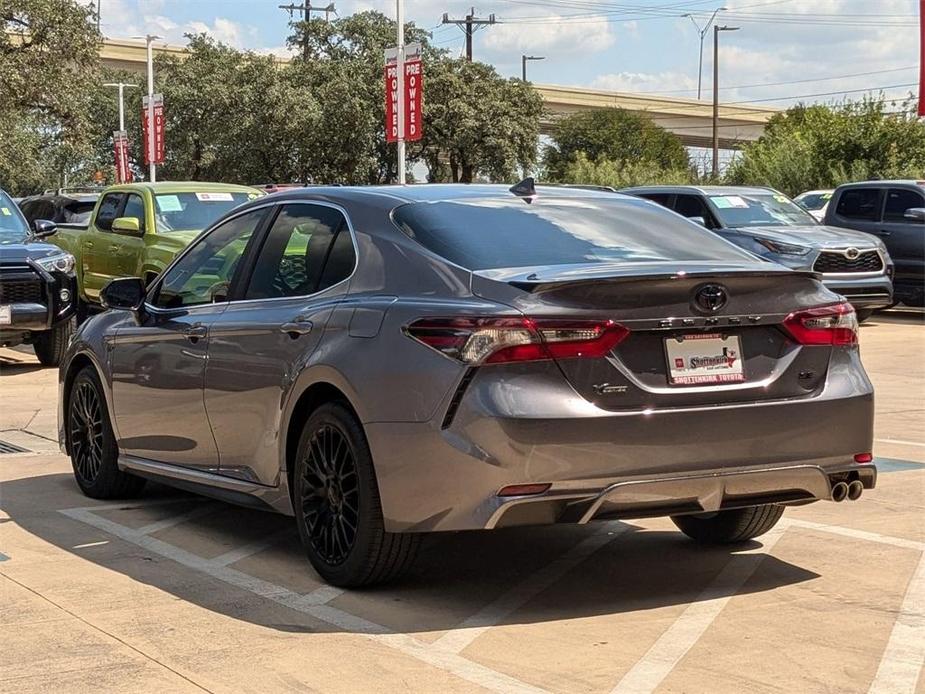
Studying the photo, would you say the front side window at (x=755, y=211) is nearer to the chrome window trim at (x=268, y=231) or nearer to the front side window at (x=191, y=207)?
the front side window at (x=191, y=207)

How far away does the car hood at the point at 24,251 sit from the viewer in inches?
583

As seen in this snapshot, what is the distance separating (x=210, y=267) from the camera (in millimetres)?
7195

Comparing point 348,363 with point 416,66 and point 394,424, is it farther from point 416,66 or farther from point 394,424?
point 416,66

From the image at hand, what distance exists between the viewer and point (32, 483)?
852cm

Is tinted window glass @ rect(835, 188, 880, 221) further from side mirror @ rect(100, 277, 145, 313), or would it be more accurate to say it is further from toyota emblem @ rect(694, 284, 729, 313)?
toyota emblem @ rect(694, 284, 729, 313)

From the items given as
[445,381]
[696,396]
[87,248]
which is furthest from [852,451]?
[87,248]

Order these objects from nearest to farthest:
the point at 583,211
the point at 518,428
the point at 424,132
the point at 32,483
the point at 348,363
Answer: the point at 518,428
the point at 348,363
the point at 583,211
the point at 32,483
the point at 424,132

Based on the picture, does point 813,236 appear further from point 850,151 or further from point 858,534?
point 850,151

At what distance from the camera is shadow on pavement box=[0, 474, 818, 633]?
5531mm

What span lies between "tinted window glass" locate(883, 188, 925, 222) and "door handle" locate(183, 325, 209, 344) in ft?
52.0

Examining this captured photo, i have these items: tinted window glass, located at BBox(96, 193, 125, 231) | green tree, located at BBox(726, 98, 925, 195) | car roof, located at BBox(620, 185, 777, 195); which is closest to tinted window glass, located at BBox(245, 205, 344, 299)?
tinted window glass, located at BBox(96, 193, 125, 231)

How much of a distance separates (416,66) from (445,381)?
2837cm

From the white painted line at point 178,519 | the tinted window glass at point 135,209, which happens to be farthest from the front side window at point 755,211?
the white painted line at point 178,519

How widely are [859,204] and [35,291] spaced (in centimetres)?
1206
